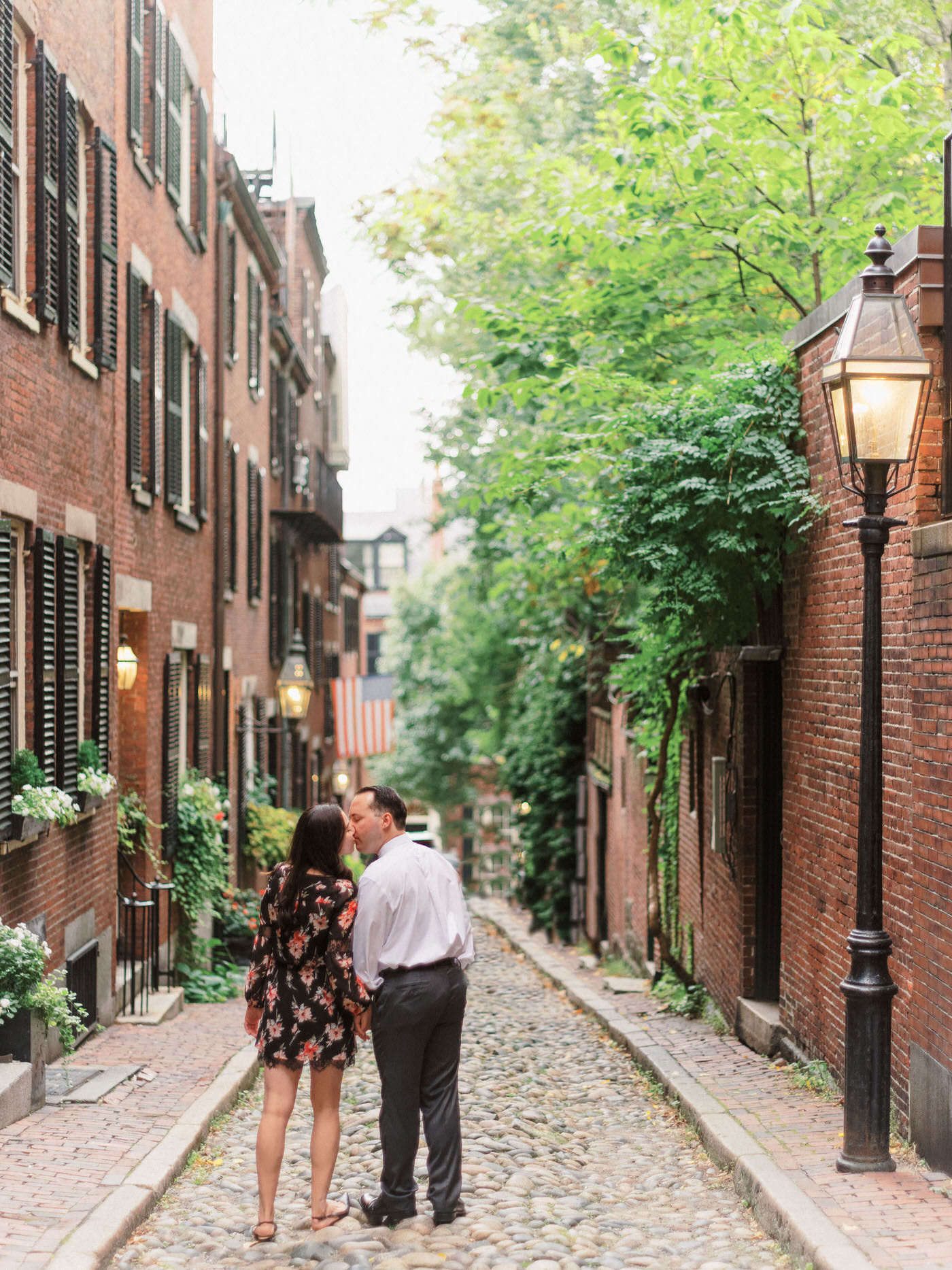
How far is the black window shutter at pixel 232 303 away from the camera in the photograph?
18.1 m

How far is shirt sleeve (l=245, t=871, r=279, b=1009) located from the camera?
554 centimetres

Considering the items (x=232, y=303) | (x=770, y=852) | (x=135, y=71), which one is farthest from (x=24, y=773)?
(x=232, y=303)

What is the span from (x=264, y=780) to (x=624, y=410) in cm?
1136

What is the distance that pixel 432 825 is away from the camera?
59594mm

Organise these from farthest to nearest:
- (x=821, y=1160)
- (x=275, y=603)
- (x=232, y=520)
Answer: (x=275, y=603) → (x=232, y=520) → (x=821, y=1160)

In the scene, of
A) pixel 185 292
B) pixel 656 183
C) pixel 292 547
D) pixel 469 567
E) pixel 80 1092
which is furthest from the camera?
pixel 469 567

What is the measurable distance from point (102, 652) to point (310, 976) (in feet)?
18.7

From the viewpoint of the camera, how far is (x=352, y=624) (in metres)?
40.3

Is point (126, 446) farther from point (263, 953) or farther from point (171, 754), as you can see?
point (263, 953)

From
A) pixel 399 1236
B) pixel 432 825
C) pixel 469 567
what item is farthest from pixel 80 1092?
pixel 432 825

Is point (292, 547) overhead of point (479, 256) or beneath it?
beneath

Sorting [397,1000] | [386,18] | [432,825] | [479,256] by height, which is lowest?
[432,825]

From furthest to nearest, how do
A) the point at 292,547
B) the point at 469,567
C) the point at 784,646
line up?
the point at 469,567, the point at 292,547, the point at 784,646

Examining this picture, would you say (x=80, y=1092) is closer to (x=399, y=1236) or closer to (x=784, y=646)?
(x=399, y=1236)
